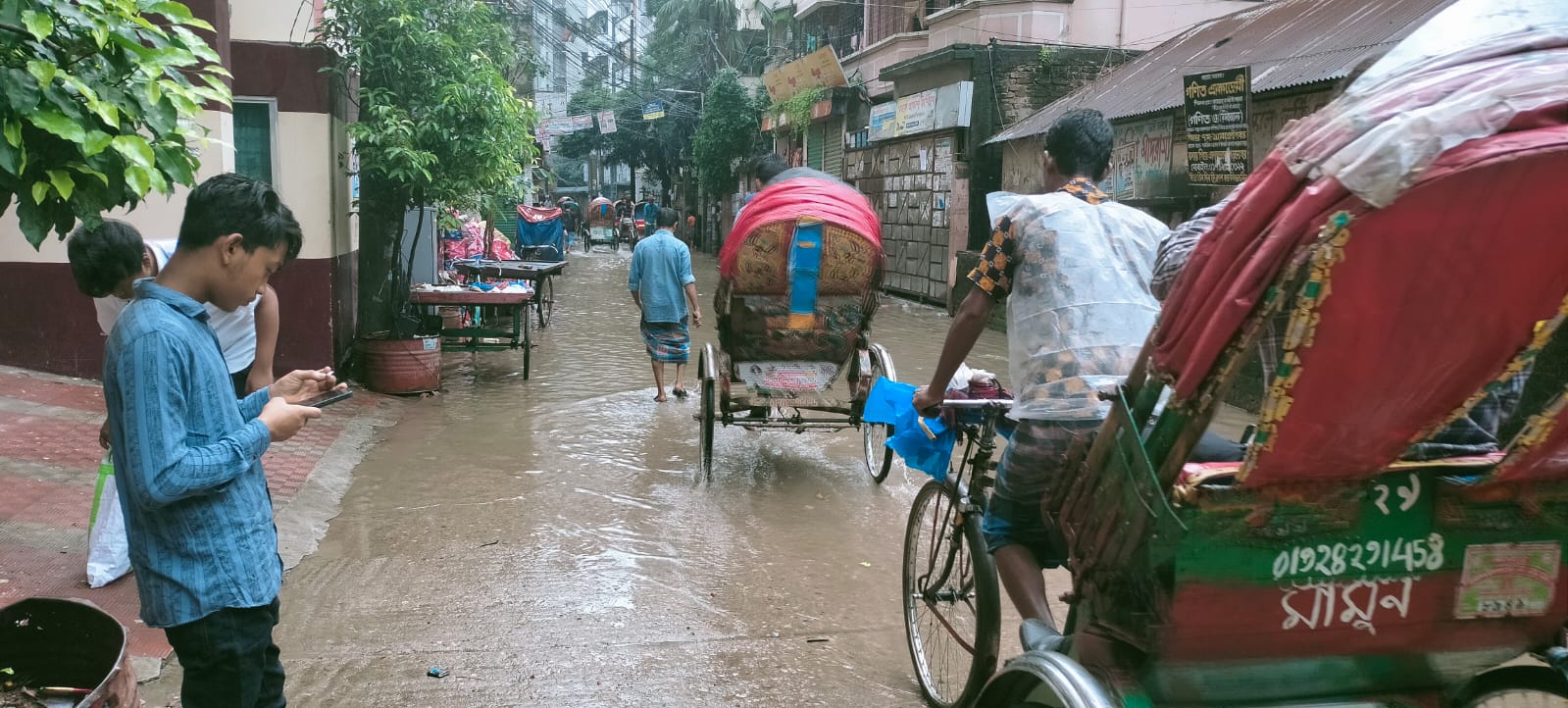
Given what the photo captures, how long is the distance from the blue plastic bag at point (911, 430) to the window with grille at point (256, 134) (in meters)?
6.81

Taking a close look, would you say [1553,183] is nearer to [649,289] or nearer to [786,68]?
[649,289]

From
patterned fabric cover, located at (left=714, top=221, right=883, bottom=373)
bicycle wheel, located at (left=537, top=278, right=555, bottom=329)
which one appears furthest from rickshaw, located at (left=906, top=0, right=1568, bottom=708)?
bicycle wheel, located at (left=537, top=278, right=555, bottom=329)

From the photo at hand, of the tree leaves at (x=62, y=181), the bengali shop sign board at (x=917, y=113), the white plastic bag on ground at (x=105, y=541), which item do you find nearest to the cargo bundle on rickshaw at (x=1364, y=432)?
the tree leaves at (x=62, y=181)

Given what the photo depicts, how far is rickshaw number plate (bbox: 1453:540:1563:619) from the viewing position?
6.30ft

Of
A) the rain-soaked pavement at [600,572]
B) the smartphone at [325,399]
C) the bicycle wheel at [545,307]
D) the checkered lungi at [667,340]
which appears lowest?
the rain-soaked pavement at [600,572]

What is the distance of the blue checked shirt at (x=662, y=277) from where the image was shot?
27.8 ft

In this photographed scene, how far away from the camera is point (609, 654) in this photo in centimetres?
406

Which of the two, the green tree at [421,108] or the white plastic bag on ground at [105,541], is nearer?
the white plastic bag on ground at [105,541]

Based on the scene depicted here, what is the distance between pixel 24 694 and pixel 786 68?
23922mm

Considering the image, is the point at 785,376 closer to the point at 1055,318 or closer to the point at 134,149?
the point at 1055,318

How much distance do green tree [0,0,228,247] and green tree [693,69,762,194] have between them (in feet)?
91.6

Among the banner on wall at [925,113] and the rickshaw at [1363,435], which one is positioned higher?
the banner on wall at [925,113]

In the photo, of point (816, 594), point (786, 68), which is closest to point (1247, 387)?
point (816, 594)

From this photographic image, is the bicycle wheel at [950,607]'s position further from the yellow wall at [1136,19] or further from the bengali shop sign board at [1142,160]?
the yellow wall at [1136,19]
